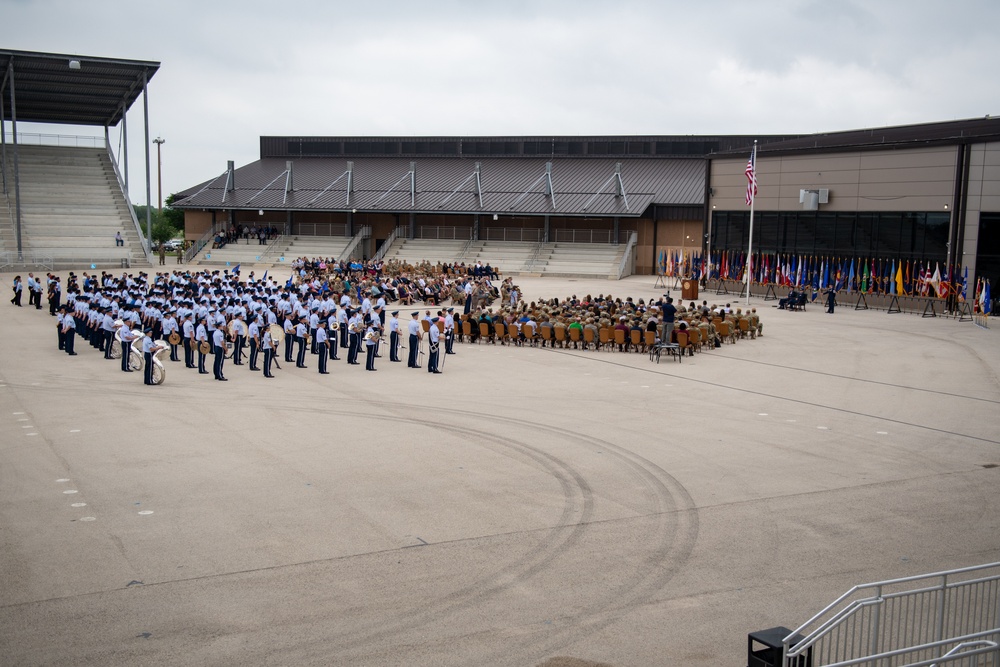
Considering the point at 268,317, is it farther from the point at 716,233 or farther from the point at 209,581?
the point at 716,233

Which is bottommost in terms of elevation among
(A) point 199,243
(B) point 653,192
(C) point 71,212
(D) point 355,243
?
(A) point 199,243

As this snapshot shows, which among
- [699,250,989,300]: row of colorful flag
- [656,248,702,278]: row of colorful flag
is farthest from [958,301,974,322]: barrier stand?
[656,248,702,278]: row of colorful flag

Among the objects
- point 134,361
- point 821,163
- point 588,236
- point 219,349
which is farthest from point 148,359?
point 588,236

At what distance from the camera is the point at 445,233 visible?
Answer: 60.1m

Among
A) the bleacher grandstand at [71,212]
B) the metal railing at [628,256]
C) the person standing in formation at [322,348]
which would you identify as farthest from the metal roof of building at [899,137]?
the bleacher grandstand at [71,212]

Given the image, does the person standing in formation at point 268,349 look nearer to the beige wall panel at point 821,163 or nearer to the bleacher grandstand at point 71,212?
the beige wall panel at point 821,163

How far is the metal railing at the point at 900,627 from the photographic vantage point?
618 centimetres

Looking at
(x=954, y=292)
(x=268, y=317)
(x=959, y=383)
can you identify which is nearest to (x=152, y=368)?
(x=268, y=317)

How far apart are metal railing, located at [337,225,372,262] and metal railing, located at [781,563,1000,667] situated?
165ft

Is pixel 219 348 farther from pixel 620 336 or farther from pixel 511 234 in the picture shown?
pixel 511 234

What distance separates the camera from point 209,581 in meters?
8.28

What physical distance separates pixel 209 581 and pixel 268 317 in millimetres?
16530

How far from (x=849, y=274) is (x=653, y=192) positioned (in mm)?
18928

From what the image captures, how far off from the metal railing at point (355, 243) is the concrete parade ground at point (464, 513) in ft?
125
